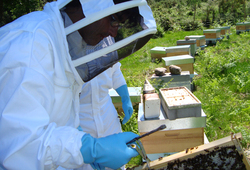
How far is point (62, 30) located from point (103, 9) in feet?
1.01

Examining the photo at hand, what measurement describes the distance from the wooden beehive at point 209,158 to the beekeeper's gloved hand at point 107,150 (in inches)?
6.5

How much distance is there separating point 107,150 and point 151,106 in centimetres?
115

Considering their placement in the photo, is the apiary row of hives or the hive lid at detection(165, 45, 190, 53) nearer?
the apiary row of hives

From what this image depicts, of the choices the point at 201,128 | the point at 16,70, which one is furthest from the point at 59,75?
the point at 201,128

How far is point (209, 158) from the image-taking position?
1462mm

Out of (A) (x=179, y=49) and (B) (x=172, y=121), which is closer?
(B) (x=172, y=121)

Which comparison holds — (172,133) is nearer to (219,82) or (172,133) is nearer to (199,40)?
(219,82)

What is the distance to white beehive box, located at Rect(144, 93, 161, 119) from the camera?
235 cm

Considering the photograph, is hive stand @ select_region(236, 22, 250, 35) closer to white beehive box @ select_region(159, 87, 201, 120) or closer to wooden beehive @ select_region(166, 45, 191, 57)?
wooden beehive @ select_region(166, 45, 191, 57)

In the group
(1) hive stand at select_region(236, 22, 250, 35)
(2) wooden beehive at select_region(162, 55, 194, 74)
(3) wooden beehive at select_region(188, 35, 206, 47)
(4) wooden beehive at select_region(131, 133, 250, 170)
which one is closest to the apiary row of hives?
(4) wooden beehive at select_region(131, 133, 250, 170)

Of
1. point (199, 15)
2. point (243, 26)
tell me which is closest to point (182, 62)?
point (243, 26)

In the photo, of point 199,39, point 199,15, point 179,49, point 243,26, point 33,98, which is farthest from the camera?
point 199,15

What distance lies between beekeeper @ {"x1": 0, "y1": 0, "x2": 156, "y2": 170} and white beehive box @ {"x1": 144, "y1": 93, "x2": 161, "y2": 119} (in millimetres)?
935

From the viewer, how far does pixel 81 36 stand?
1.43 metres
